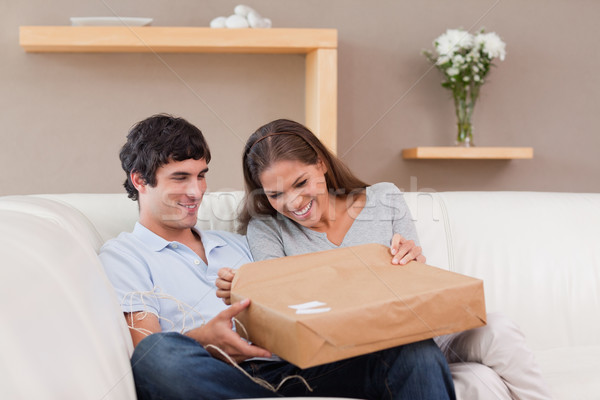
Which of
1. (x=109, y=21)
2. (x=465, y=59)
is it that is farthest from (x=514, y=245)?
(x=109, y=21)

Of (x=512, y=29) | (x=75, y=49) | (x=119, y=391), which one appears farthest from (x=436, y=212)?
(x=75, y=49)

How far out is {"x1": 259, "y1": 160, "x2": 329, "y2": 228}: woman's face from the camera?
147cm

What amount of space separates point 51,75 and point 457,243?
1.90 meters

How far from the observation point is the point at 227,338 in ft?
3.31

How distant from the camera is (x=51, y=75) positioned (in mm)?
2525

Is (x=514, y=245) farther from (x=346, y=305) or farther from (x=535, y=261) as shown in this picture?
(x=346, y=305)

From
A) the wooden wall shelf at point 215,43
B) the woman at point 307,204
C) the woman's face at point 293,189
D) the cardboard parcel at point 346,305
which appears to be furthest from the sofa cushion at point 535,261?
the wooden wall shelf at point 215,43

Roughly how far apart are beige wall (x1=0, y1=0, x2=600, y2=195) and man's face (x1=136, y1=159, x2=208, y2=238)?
121cm

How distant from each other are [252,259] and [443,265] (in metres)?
0.59

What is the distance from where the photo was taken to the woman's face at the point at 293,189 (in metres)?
1.47

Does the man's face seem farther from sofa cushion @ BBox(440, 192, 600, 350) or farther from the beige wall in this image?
the beige wall

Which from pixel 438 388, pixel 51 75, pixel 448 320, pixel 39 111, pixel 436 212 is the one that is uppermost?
pixel 51 75

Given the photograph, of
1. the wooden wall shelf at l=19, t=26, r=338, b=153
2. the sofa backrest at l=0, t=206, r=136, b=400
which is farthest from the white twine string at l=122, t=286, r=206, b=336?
the wooden wall shelf at l=19, t=26, r=338, b=153

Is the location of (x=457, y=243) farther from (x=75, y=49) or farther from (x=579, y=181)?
(x=75, y=49)
